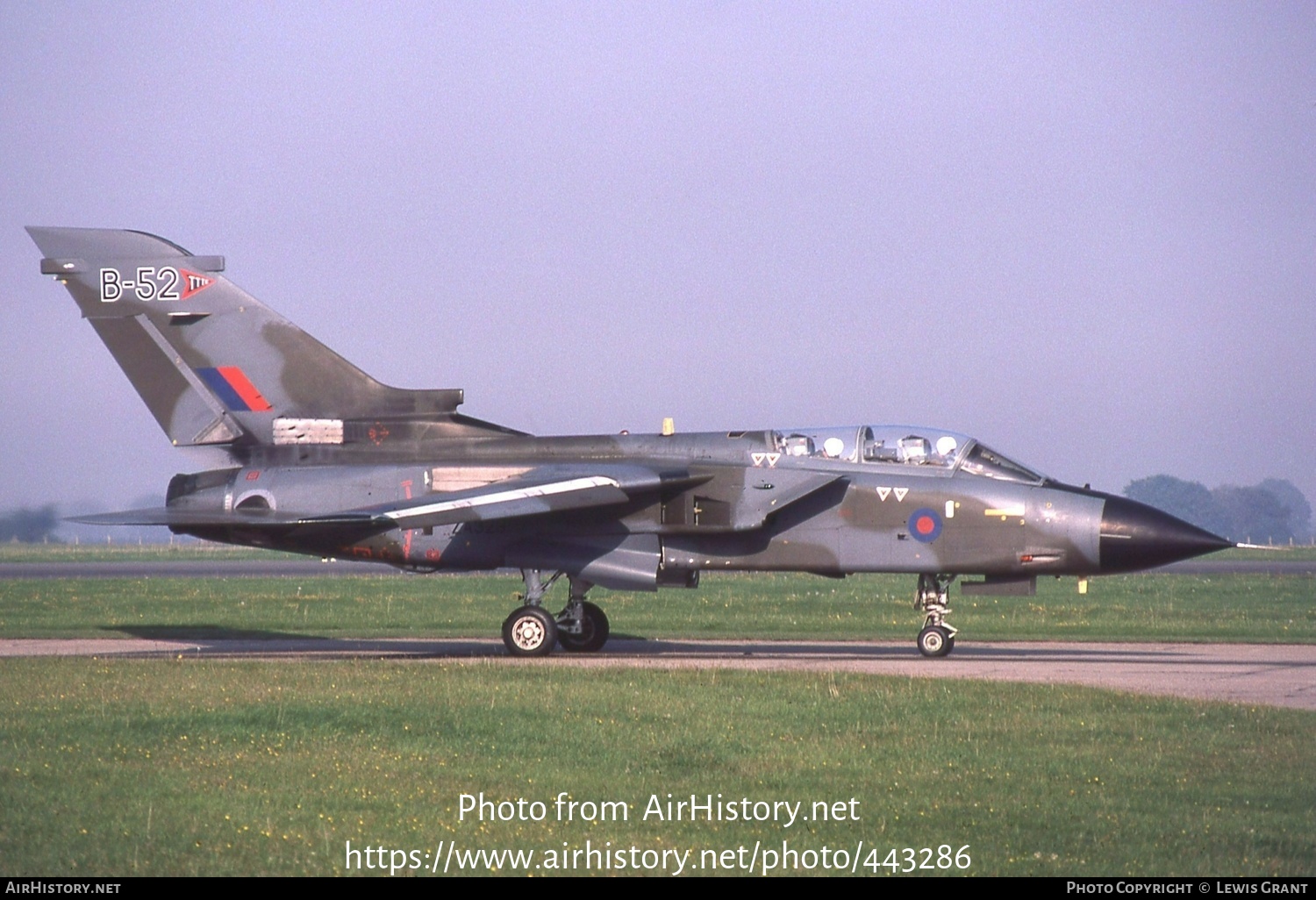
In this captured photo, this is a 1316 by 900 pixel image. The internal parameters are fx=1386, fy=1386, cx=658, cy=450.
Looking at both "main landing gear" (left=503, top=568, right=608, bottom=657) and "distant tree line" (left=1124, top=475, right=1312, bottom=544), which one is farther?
"distant tree line" (left=1124, top=475, right=1312, bottom=544)

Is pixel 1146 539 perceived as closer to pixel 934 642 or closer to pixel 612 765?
pixel 934 642

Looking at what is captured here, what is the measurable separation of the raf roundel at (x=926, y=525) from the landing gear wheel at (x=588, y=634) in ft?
14.7

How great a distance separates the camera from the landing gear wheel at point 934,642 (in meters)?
17.7

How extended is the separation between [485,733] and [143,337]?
10360 millimetres

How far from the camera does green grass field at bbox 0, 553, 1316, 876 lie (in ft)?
25.2

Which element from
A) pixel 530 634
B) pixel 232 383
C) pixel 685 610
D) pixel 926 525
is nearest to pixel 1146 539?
pixel 926 525

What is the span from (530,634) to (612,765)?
310 inches

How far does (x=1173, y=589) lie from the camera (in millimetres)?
32594

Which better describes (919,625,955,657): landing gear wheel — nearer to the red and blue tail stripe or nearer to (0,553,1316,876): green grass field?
(0,553,1316,876): green grass field

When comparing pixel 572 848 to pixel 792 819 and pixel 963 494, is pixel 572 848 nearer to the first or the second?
pixel 792 819

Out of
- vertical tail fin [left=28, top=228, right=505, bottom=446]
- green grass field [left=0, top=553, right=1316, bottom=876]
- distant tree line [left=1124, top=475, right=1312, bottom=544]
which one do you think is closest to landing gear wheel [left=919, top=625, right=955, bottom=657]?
green grass field [left=0, top=553, right=1316, bottom=876]

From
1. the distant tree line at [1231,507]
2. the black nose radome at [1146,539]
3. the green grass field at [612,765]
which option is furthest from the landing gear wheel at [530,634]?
the distant tree line at [1231,507]

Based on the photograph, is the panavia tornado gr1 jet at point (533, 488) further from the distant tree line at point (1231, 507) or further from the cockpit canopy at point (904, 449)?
the distant tree line at point (1231, 507)
